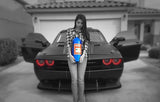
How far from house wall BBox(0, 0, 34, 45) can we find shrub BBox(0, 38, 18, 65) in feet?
8.76

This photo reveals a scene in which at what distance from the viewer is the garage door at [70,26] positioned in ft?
25.3

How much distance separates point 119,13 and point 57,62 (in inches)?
232

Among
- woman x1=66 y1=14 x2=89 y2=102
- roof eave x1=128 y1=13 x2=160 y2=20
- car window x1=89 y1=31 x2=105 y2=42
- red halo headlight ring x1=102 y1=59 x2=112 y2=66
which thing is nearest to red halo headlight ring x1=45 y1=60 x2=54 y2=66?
woman x1=66 y1=14 x2=89 y2=102

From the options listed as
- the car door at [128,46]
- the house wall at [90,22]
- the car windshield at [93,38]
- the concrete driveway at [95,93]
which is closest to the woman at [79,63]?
the concrete driveway at [95,93]

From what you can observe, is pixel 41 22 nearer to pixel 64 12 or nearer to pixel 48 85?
pixel 64 12

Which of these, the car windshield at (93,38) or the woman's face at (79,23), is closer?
the woman's face at (79,23)

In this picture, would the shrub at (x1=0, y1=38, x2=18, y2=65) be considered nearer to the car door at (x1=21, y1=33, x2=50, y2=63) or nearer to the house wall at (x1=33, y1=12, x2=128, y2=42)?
the house wall at (x1=33, y1=12, x2=128, y2=42)

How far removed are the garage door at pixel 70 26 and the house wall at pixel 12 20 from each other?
3.26 metres

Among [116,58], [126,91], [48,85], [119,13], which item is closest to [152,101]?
[126,91]

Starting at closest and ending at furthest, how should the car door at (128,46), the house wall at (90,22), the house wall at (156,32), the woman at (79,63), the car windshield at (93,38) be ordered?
the woman at (79,63), the car windshield at (93,38), the car door at (128,46), the house wall at (90,22), the house wall at (156,32)

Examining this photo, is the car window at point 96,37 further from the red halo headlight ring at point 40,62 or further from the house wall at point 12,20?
the house wall at point 12,20

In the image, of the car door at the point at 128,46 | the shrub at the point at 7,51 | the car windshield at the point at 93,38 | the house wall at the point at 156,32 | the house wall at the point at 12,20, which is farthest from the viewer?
the house wall at the point at 156,32

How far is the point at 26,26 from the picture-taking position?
527 inches

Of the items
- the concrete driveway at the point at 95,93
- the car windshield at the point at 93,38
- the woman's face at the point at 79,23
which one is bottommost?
the concrete driveway at the point at 95,93
